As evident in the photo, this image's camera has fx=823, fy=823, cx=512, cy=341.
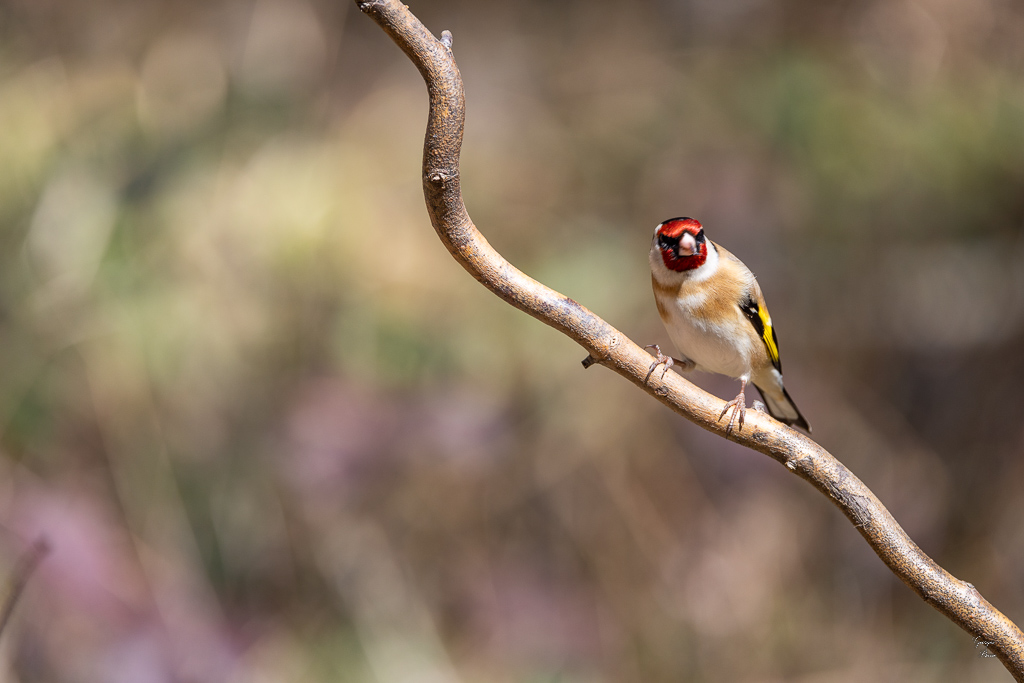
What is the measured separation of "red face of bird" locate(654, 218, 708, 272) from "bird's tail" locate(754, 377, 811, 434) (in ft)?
2.03

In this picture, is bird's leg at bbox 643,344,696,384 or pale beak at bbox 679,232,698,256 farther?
pale beak at bbox 679,232,698,256

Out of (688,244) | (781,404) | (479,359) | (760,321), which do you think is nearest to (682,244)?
(688,244)

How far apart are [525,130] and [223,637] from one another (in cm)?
368

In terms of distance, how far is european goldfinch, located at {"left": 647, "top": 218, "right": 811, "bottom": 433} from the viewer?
2238 mm

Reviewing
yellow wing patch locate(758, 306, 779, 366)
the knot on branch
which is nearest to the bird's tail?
yellow wing patch locate(758, 306, 779, 366)

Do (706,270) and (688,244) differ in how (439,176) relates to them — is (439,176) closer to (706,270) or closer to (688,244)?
(688,244)

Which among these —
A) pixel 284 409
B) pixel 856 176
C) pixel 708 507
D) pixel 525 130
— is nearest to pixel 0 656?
pixel 284 409

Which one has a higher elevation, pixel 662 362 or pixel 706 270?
pixel 706 270

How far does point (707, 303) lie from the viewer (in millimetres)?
2281

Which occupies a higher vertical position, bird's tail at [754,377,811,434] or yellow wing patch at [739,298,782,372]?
yellow wing patch at [739,298,782,372]

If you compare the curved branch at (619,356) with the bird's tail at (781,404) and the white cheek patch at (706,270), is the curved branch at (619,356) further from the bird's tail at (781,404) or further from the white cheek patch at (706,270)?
the bird's tail at (781,404)

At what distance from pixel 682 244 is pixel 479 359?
2518 mm

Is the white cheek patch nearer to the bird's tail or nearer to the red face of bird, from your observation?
the red face of bird

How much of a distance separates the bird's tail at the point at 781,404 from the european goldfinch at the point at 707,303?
0.25 m
